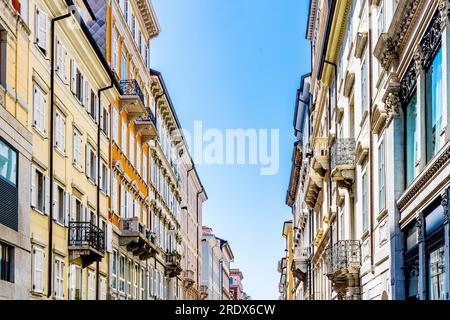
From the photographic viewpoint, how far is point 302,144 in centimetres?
6362

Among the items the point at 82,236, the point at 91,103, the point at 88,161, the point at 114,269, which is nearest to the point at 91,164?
the point at 88,161

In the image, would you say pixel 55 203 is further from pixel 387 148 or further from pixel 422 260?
pixel 422 260

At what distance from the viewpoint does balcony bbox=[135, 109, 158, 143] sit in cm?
4709

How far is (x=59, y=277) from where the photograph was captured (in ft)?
97.0

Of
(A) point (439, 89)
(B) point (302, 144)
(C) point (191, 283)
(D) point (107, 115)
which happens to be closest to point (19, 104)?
(A) point (439, 89)

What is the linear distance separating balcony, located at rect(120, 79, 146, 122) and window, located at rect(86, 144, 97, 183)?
636 centimetres

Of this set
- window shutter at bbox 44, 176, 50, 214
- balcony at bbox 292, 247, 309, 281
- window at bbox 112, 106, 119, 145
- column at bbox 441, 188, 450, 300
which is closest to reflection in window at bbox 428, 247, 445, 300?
column at bbox 441, 188, 450, 300

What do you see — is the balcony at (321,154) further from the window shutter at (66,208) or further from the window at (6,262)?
the window at (6,262)

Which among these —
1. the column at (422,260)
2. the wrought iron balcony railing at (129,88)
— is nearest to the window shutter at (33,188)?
the column at (422,260)

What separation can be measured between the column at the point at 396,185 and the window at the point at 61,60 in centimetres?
1291

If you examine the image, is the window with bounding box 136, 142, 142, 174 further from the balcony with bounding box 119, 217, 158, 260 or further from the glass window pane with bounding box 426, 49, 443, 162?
the glass window pane with bounding box 426, 49, 443, 162

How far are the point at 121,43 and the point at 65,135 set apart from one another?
1293cm
